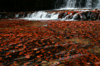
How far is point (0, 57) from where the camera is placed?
1895 mm

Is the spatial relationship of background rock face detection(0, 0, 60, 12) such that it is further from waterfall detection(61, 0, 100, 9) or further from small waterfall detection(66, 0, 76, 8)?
waterfall detection(61, 0, 100, 9)

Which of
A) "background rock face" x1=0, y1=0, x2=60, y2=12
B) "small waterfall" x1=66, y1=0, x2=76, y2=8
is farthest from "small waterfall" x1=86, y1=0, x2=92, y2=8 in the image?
"background rock face" x1=0, y1=0, x2=60, y2=12

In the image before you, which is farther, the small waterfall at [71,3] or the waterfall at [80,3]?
the small waterfall at [71,3]

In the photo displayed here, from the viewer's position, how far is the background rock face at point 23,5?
51.6 feet

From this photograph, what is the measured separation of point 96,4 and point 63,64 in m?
20.6

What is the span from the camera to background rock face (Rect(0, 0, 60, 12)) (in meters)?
15.7

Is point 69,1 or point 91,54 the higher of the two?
point 69,1

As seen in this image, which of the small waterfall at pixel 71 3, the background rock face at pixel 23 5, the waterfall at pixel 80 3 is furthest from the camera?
the small waterfall at pixel 71 3

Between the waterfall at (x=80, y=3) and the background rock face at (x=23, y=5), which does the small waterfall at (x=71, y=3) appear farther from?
the background rock face at (x=23, y=5)

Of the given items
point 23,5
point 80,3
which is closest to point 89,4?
point 80,3

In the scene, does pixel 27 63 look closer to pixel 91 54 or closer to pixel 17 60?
pixel 17 60

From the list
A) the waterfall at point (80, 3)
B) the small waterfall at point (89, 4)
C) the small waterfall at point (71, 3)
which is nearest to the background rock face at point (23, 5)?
the small waterfall at point (71, 3)

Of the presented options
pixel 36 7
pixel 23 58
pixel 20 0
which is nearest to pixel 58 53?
pixel 23 58

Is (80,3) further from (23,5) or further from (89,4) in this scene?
(23,5)
